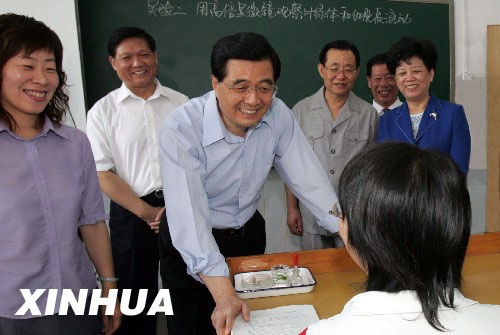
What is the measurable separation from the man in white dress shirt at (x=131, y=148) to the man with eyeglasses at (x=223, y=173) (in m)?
0.63

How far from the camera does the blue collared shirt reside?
1.28 meters

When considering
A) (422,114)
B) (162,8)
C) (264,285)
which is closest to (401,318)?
(264,285)

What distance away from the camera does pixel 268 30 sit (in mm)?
2869

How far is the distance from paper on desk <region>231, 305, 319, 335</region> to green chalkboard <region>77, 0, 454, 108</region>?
1.93m

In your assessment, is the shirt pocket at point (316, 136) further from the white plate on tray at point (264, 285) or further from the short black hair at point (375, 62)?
the white plate on tray at point (264, 285)

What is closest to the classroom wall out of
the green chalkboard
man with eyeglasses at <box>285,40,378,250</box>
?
the green chalkboard

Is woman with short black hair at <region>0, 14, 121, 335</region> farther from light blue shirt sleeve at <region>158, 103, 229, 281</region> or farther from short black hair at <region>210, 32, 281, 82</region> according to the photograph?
short black hair at <region>210, 32, 281, 82</region>

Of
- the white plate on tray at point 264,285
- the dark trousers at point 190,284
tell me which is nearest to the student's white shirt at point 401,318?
the white plate on tray at point 264,285

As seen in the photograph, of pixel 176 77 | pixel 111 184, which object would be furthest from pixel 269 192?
pixel 111 184

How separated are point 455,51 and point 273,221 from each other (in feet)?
6.22

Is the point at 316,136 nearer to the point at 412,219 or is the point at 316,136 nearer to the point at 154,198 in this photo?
the point at 154,198

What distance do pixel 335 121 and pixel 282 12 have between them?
96 centimetres

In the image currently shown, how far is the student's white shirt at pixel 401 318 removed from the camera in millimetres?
651

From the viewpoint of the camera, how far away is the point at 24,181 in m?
1.18
